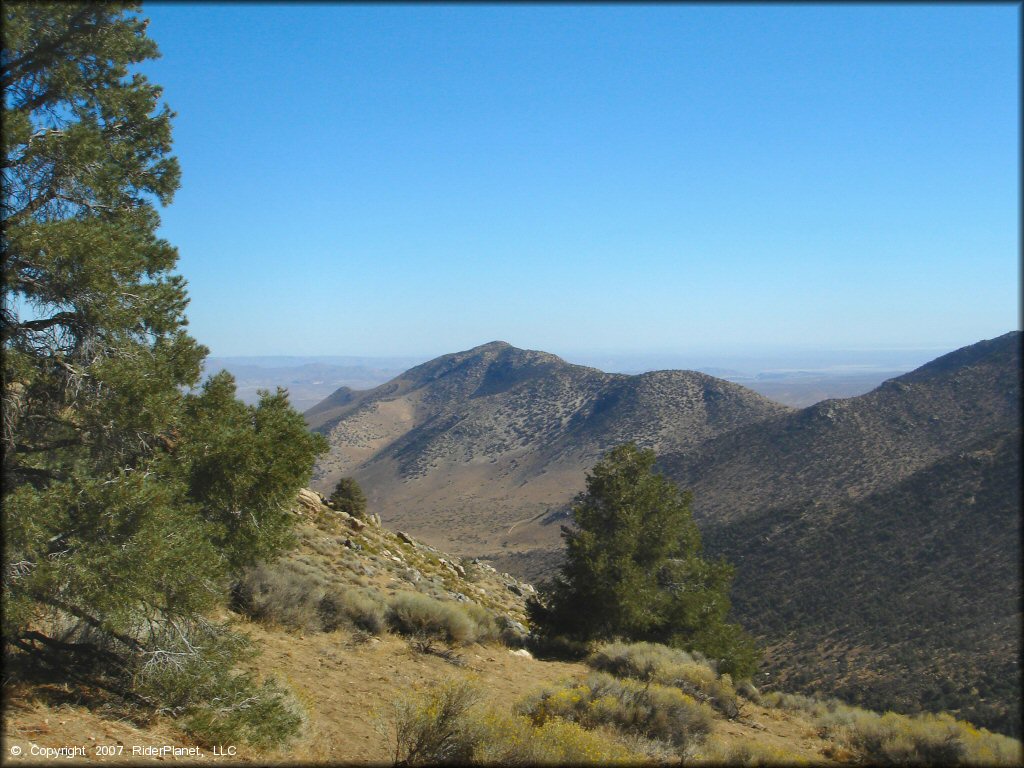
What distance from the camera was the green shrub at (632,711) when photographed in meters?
7.91

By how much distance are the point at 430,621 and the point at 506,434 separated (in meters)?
81.8

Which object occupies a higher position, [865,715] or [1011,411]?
[1011,411]

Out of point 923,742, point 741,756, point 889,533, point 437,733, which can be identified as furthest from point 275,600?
point 889,533

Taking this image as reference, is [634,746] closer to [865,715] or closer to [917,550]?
[865,715]

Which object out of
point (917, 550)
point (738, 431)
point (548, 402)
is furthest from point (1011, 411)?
point (548, 402)

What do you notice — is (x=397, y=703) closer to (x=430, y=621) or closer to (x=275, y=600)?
(x=275, y=600)

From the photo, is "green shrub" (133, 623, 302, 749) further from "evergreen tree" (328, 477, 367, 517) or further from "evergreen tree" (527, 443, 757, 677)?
"evergreen tree" (328, 477, 367, 517)

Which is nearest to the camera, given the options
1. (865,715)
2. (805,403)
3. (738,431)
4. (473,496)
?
(865,715)

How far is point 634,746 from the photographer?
7.29 m

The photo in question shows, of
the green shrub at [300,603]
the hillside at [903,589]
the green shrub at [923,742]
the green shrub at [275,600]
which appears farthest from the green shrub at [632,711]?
the hillside at [903,589]

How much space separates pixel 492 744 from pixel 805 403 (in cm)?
19800

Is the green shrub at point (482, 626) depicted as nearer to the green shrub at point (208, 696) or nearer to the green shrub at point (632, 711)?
the green shrub at point (632, 711)

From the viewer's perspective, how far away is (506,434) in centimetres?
9444

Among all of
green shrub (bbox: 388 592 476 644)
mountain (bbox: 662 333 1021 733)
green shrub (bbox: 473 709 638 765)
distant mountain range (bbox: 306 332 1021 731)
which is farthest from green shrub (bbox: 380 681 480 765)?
distant mountain range (bbox: 306 332 1021 731)
